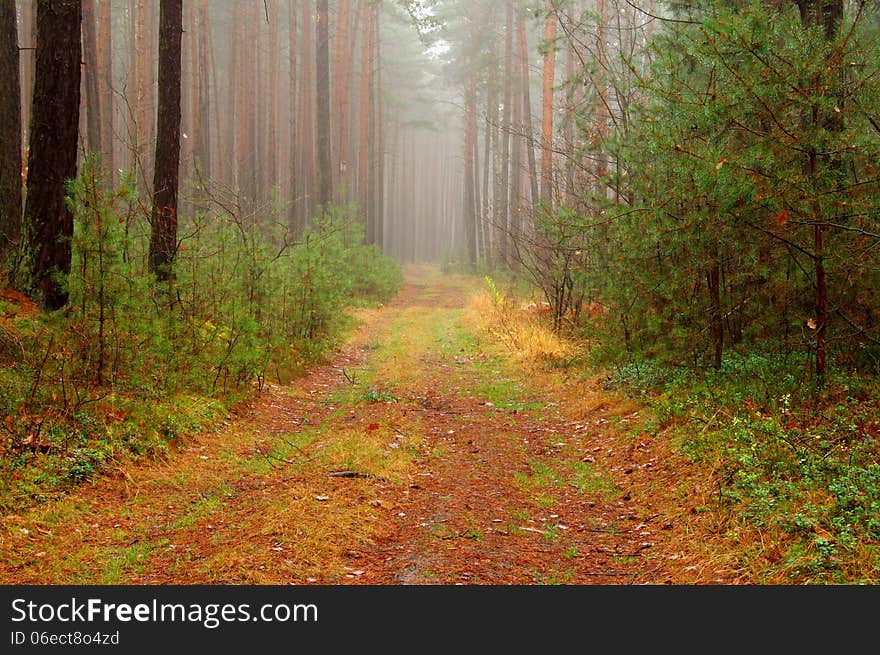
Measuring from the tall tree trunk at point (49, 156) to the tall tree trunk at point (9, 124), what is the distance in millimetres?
1212

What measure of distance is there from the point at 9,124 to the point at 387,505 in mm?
7360

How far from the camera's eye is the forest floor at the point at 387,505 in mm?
4332

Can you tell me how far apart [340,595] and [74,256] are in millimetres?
5000

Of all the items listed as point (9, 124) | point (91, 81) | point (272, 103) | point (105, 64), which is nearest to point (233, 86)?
point (272, 103)

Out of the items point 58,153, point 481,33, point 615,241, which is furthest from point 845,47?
point 481,33

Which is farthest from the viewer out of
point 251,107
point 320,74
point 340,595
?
point 251,107

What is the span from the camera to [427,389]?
1013cm

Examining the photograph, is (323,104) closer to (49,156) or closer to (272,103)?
(272,103)

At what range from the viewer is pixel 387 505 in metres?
5.52

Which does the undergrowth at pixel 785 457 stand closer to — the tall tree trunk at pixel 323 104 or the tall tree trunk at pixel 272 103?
the tall tree trunk at pixel 323 104

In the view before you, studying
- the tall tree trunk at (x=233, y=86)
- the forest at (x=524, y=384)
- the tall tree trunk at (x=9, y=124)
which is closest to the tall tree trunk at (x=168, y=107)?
the forest at (x=524, y=384)

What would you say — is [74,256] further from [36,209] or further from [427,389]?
[427,389]

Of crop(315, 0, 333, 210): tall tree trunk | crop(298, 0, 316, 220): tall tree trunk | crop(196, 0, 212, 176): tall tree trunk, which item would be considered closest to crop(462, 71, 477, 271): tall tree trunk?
crop(298, 0, 316, 220): tall tree trunk

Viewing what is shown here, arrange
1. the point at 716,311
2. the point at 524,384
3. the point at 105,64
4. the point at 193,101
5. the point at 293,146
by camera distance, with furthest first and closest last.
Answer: the point at 293,146 < the point at 193,101 < the point at 105,64 < the point at 524,384 < the point at 716,311
